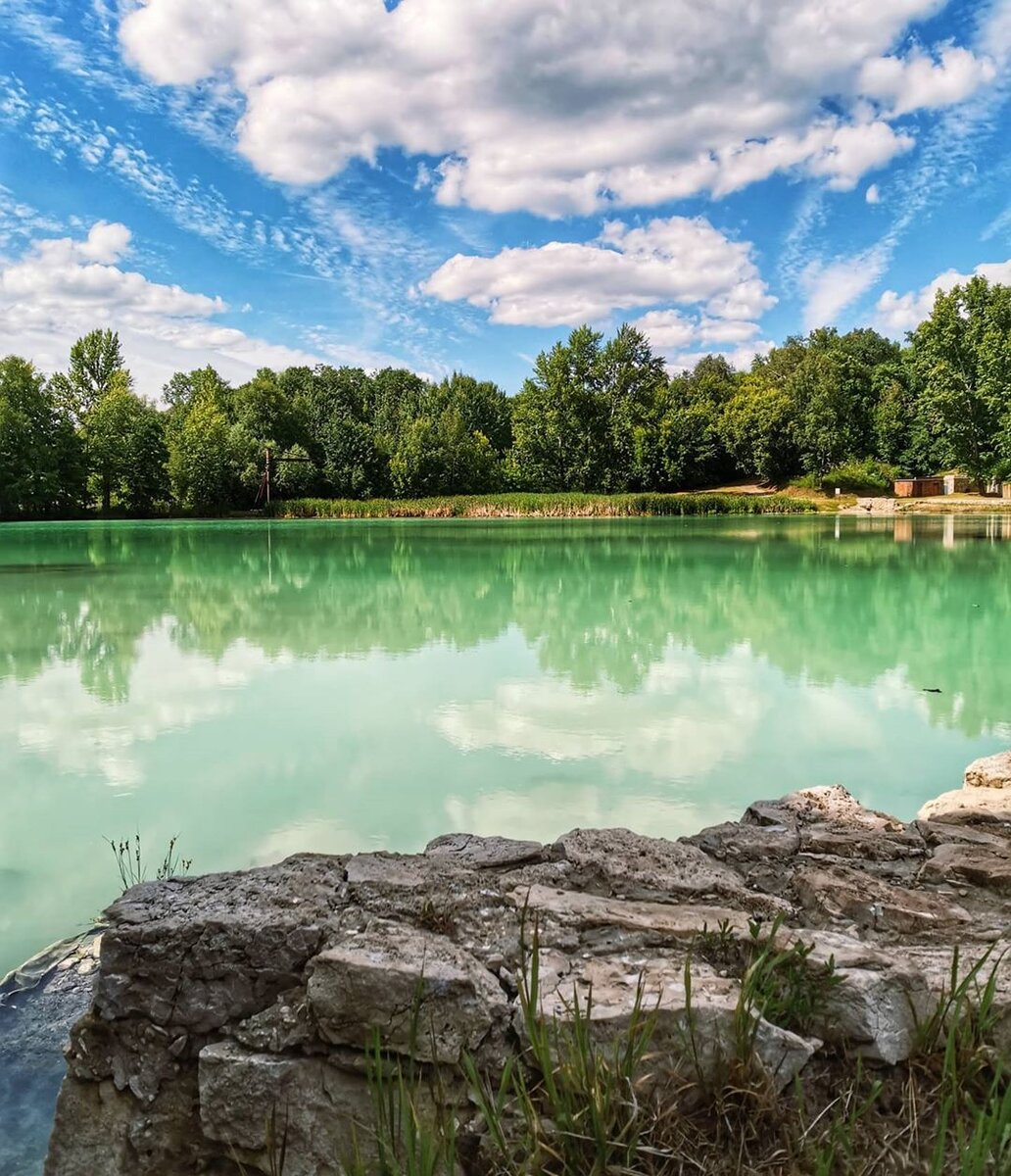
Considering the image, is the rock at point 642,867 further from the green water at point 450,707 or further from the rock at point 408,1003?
the green water at point 450,707

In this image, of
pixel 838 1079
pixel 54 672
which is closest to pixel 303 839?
pixel 838 1079

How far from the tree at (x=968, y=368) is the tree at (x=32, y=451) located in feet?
169

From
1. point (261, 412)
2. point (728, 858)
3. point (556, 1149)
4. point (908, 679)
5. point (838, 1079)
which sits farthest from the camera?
point (261, 412)

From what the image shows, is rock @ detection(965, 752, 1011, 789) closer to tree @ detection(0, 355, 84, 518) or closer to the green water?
the green water

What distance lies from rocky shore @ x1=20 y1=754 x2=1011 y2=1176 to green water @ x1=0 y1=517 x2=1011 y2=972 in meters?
1.74

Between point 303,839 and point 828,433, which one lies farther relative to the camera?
point 828,433

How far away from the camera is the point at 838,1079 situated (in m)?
1.93

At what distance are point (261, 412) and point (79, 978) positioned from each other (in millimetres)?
62472

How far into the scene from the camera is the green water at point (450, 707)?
521 centimetres

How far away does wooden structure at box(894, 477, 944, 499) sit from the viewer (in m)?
57.9

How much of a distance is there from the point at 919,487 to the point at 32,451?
56.0m

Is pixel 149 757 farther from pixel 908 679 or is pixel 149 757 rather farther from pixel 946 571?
pixel 946 571

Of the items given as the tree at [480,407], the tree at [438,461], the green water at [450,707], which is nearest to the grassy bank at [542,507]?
the tree at [438,461]

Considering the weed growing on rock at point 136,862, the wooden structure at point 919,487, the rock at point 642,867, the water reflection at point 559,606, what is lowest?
the weed growing on rock at point 136,862
